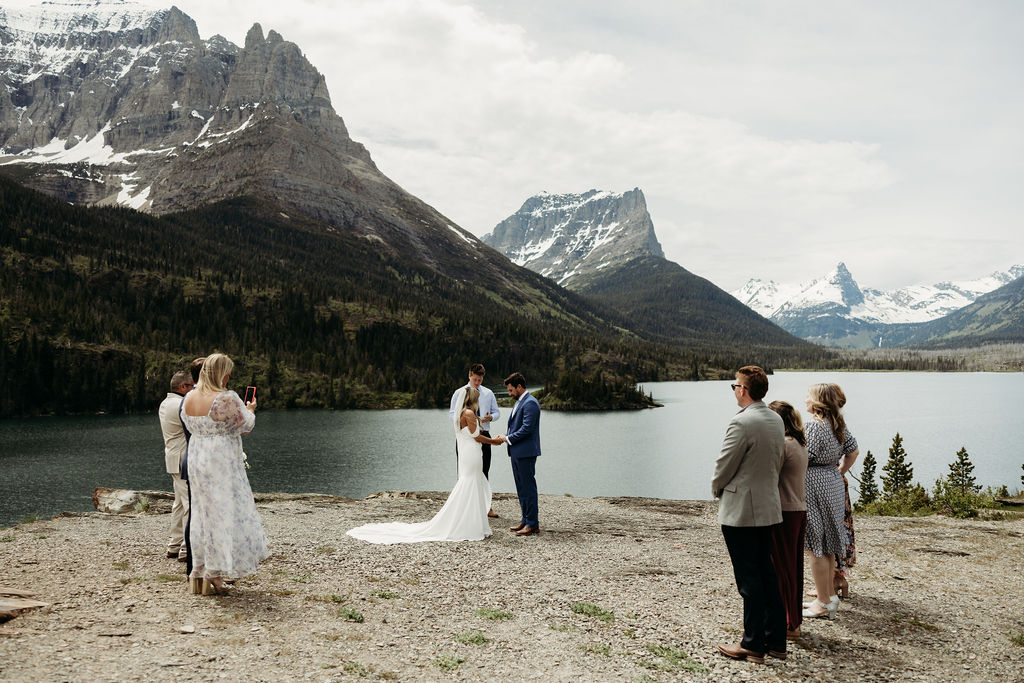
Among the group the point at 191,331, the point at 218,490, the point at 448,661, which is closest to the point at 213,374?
the point at 218,490

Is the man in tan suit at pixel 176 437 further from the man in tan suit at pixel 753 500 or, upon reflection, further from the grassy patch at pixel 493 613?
the man in tan suit at pixel 753 500

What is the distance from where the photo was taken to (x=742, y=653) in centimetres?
758

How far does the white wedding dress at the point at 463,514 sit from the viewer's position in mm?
14039

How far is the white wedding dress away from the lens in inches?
553

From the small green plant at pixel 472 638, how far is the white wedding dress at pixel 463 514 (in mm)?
5585

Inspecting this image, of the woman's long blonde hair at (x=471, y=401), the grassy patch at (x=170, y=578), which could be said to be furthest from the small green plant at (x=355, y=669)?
the woman's long blonde hair at (x=471, y=401)

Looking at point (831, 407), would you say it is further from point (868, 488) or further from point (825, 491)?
point (868, 488)

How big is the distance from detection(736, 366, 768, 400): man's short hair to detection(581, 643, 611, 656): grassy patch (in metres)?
3.83

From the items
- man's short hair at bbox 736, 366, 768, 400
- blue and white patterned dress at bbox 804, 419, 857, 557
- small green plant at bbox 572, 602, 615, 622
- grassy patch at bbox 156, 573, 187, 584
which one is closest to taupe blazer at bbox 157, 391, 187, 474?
grassy patch at bbox 156, 573, 187, 584

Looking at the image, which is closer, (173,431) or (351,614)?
(351,614)

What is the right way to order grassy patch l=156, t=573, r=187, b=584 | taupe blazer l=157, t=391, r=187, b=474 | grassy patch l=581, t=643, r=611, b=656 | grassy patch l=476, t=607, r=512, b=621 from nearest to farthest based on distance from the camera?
grassy patch l=581, t=643, r=611, b=656
grassy patch l=476, t=607, r=512, b=621
grassy patch l=156, t=573, r=187, b=584
taupe blazer l=157, t=391, r=187, b=474

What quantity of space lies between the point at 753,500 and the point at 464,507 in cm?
822

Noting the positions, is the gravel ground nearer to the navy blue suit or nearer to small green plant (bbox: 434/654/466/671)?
small green plant (bbox: 434/654/466/671)

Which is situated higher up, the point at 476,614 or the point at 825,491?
the point at 825,491
